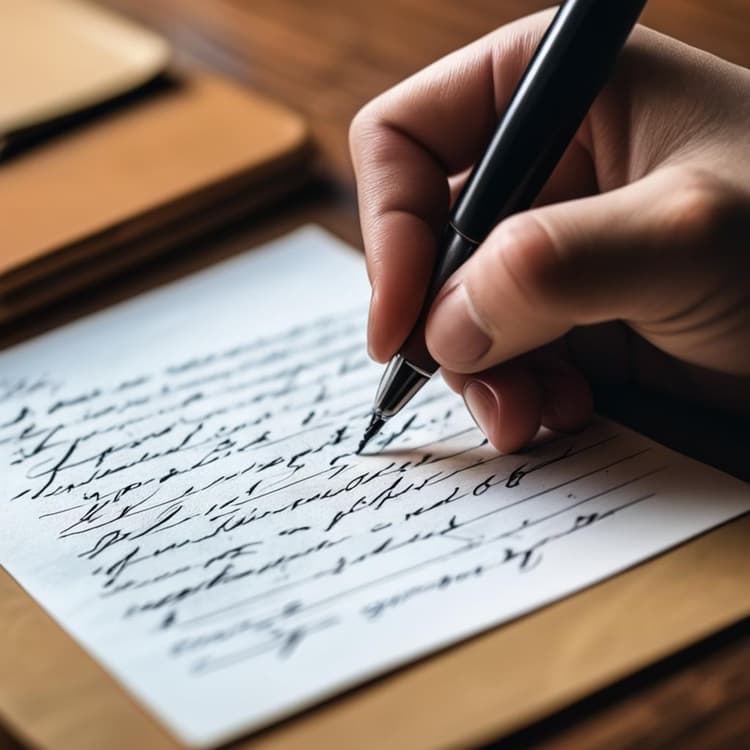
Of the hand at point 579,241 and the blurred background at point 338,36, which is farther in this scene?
the blurred background at point 338,36

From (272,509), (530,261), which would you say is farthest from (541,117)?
(272,509)

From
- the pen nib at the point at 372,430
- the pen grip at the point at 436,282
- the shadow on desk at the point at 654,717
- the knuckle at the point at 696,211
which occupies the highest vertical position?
the knuckle at the point at 696,211

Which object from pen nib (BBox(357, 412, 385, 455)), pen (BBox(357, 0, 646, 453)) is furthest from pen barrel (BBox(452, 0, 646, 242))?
pen nib (BBox(357, 412, 385, 455))

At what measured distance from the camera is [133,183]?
0.84m

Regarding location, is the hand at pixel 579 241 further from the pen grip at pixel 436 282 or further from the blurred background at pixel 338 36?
the blurred background at pixel 338 36

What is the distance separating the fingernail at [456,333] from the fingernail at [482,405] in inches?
1.6

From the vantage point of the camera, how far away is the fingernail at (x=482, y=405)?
636 mm

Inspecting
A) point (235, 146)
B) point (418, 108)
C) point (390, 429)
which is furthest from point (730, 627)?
point (235, 146)

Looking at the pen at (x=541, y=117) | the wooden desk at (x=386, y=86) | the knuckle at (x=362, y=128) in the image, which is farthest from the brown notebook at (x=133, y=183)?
the pen at (x=541, y=117)

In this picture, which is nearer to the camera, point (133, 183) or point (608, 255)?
point (608, 255)

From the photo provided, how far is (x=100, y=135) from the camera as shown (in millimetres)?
922

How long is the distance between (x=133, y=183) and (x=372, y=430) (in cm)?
30

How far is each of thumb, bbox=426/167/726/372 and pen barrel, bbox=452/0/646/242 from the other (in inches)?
2.6

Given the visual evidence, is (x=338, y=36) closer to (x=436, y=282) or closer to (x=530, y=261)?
(x=436, y=282)
